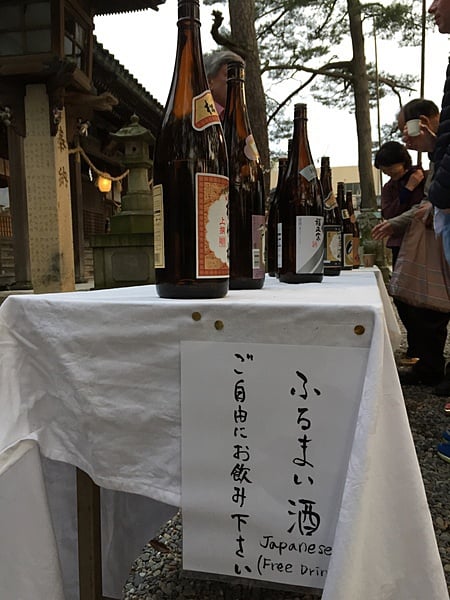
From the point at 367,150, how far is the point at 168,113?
974 cm

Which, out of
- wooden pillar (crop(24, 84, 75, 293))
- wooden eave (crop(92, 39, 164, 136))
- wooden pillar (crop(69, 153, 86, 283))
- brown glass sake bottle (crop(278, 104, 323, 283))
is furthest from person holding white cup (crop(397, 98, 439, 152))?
wooden pillar (crop(69, 153, 86, 283))

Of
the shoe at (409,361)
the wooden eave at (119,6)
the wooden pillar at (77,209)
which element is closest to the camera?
the shoe at (409,361)

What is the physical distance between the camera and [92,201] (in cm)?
941

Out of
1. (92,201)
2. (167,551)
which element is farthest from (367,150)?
(167,551)

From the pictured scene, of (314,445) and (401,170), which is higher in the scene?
(401,170)

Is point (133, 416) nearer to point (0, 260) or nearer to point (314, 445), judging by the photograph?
point (314, 445)

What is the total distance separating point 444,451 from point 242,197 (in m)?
1.58

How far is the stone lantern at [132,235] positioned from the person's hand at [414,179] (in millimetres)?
2794

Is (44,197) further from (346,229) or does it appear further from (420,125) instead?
(420,125)

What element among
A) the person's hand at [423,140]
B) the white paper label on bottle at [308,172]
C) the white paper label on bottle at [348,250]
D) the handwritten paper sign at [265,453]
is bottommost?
the handwritten paper sign at [265,453]

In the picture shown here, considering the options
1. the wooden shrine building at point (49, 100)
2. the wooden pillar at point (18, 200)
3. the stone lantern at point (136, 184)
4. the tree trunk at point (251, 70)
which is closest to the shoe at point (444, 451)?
the tree trunk at point (251, 70)

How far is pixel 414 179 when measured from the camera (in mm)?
3010

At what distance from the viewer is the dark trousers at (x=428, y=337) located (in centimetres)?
288

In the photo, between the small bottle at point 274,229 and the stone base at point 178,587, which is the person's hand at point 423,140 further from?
the stone base at point 178,587
